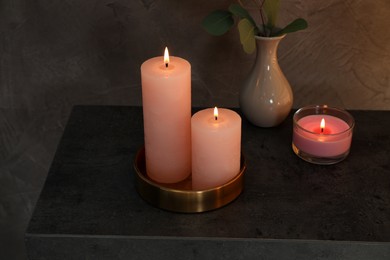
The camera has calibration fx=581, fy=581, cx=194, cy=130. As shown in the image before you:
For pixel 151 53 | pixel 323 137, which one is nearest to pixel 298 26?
pixel 323 137

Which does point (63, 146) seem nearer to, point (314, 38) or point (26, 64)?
point (26, 64)

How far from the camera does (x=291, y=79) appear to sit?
3.37ft

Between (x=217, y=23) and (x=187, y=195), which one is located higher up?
(x=217, y=23)

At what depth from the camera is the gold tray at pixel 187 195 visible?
719 millimetres

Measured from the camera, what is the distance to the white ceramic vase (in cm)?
86

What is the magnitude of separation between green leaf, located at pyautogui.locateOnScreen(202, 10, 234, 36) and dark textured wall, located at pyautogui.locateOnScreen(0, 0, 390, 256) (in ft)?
0.34

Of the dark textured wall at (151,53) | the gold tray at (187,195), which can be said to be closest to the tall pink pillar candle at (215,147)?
the gold tray at (187,195)

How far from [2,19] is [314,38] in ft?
1.75

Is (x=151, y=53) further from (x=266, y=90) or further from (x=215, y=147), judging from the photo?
(x=215, y=147)

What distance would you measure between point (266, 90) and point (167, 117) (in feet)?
0.64

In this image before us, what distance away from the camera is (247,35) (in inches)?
32.0

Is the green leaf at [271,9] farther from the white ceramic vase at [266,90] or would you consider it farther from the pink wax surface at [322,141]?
the pink wax surface at [322,141]

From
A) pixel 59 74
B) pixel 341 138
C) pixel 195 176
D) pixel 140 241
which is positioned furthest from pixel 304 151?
pixel 59 74

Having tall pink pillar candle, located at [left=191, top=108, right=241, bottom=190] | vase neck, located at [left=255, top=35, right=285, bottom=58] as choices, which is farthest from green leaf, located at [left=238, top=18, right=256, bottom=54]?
tall pink pillar candle, located at [left=191, top=108, right=241, bottom=190]
